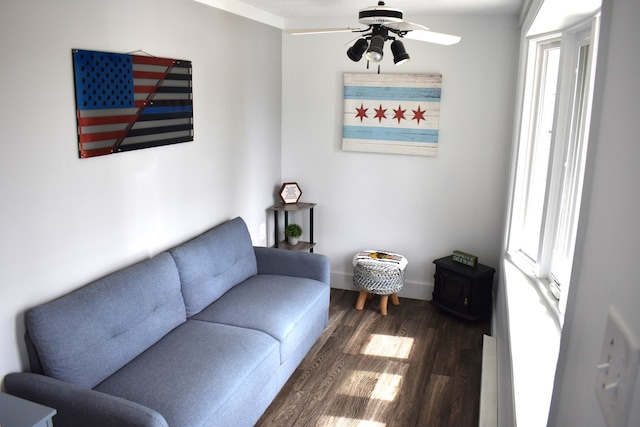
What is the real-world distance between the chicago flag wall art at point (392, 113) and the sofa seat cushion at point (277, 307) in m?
1.45

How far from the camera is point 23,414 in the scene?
1.89m

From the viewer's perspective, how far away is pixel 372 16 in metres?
2.56

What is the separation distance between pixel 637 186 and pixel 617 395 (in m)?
0.26

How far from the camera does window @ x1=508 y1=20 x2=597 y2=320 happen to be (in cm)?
262

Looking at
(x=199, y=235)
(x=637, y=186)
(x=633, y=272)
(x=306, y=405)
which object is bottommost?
(x=306, y=405)

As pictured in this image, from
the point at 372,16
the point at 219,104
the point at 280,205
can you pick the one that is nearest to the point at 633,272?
the point at 372,16

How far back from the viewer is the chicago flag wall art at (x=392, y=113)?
14.3ft

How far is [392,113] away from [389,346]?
194 centimetres

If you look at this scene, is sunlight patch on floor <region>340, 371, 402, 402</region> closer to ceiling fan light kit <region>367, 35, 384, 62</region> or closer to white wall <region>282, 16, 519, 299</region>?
white wall <region>282, 16, 519, 299</region>

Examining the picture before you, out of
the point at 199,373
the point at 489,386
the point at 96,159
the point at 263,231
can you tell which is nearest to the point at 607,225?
the point at 199,373

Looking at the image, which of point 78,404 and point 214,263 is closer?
point 78,404

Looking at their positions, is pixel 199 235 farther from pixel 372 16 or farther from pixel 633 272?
pixel 633 272

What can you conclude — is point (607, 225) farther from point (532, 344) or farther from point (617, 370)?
point (532, 344)

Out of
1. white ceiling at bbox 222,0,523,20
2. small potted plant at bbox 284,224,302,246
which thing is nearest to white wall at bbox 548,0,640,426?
white ceiling at bbox 222,0,523,20
